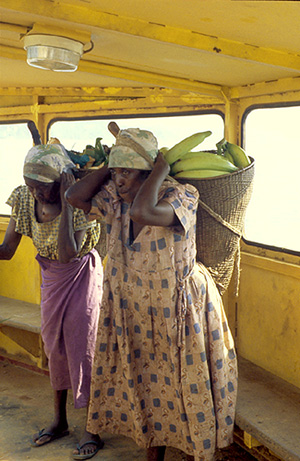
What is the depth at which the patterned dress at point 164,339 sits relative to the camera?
3.29 m

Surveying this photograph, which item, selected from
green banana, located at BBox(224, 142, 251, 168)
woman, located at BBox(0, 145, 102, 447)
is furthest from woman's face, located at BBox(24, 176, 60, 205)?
green banana, located at BBox(224, 142, 251, 168)

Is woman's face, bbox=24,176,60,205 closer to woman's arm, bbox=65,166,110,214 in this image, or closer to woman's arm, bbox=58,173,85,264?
woman's arm, bbox=58,173,85,264

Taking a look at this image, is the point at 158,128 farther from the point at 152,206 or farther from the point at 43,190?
the point at 152,206

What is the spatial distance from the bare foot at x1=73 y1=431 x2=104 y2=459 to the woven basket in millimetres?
1530

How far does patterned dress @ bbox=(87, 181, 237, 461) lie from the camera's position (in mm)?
3287

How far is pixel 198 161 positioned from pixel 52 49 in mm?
1012

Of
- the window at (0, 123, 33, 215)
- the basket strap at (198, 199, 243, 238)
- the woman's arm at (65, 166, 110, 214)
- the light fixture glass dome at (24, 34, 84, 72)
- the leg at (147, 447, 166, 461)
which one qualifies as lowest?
the leg at (147, 447, 166, 461)

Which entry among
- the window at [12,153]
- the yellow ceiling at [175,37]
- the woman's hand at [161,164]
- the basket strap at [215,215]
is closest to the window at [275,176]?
the yellow ceiling at [175,37]

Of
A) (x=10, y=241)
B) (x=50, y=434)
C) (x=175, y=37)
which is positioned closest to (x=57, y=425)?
(x=50, y=434)

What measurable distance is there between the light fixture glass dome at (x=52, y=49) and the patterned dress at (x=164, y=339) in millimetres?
779

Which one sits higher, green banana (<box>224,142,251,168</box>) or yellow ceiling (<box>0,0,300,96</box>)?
yellow ceiling (<box>0,0,300,96</box>)

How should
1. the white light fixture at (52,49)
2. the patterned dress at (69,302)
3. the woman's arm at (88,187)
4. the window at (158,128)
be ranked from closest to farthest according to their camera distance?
1. the white light fixture at (52,49)
2. the woman's arm at (88,187)
3. the patterned dress at (69,302)
4. the window at (158,128)

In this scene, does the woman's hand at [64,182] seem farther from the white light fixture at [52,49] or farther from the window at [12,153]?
the window at [12,153]

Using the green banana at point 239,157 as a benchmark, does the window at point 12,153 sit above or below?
above
